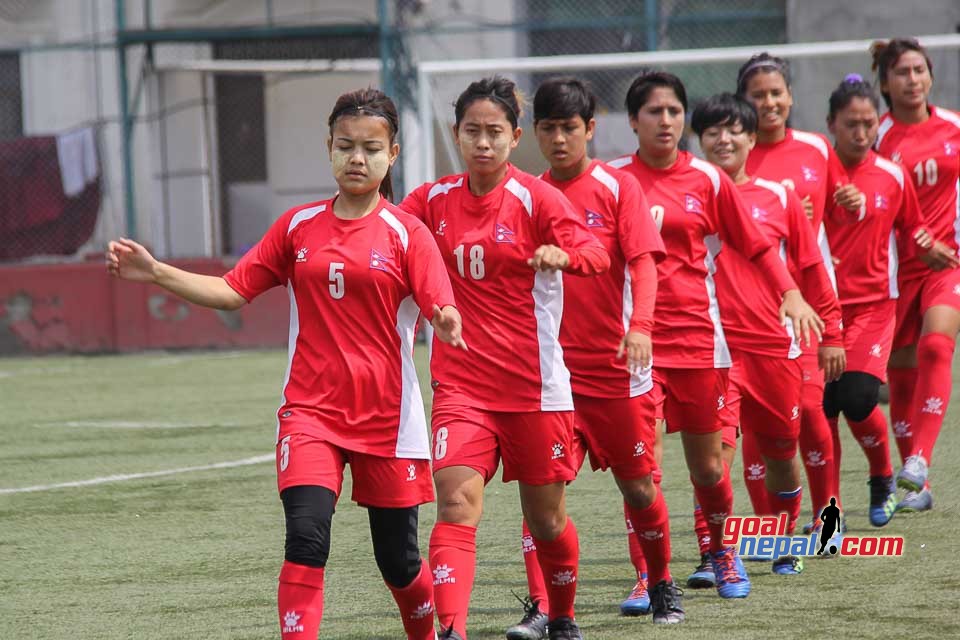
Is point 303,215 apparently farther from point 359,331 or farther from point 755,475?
point 755,475

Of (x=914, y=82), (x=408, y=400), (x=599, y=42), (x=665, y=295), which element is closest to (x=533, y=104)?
(x=665, y=295)

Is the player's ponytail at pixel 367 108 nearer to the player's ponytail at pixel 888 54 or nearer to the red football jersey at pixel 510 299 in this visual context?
the red football jersey at pixel 510 299

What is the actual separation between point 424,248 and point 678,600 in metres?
1.74

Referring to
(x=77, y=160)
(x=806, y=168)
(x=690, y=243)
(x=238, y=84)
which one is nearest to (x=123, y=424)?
(x=806, y=168)

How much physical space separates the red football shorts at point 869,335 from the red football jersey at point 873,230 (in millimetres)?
53

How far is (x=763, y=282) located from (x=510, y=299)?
1.81 metres

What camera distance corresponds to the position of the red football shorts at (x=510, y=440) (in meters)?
5.09

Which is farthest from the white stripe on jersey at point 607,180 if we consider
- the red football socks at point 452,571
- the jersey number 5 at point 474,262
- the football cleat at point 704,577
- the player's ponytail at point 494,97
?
the football cleat at point 704,577

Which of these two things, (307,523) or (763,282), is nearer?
(307,523)

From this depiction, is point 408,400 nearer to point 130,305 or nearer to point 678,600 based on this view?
point 678,600

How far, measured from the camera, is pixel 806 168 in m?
7.06

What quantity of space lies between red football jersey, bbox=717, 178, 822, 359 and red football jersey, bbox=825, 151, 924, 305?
0.95 m

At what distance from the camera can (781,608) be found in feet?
18.8

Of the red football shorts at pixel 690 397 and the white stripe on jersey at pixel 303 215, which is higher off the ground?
the white stripe on jersey at pixel 303 215
